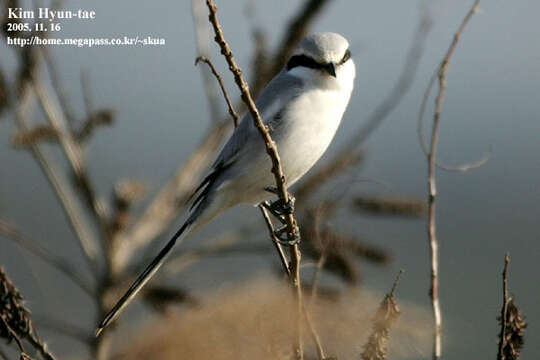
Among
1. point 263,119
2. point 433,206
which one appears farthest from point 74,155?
point 433,206

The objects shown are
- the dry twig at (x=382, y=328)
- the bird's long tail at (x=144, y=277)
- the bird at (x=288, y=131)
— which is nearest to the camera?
the dry twig at (x=382, y=328)

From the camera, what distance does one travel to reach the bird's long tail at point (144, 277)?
A: 1.10 m

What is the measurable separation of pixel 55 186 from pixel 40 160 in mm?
95

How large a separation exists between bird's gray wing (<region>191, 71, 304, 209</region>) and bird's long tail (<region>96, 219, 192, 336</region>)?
85 mm

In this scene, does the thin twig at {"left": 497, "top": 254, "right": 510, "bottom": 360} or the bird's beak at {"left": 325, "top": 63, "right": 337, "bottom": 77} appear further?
the bird's beak at {"left": 325, "top": 63, "right": 337, "bottom": 77}

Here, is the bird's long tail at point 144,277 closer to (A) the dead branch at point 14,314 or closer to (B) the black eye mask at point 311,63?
(A) the dead branch at point 14,314

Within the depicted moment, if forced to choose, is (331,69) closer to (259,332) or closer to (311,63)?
(311,63)

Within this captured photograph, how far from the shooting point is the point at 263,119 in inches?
54.7

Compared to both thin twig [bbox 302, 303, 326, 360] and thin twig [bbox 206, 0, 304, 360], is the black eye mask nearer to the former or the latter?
thin twig [bbox 206, 0, 304, 360]

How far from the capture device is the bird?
1.37 metres

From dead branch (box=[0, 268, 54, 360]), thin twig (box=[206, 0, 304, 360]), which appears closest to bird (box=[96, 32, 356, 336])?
thin twig (box=[206, 0, 304, 360])

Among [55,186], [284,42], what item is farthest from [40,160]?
[284,42]

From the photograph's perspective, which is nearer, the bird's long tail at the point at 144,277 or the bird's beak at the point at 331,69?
the bird's long tail at the point at 144,277

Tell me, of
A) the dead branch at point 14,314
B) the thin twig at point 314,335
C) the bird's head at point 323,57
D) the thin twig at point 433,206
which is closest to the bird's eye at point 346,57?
the bird's head at point 323,57
